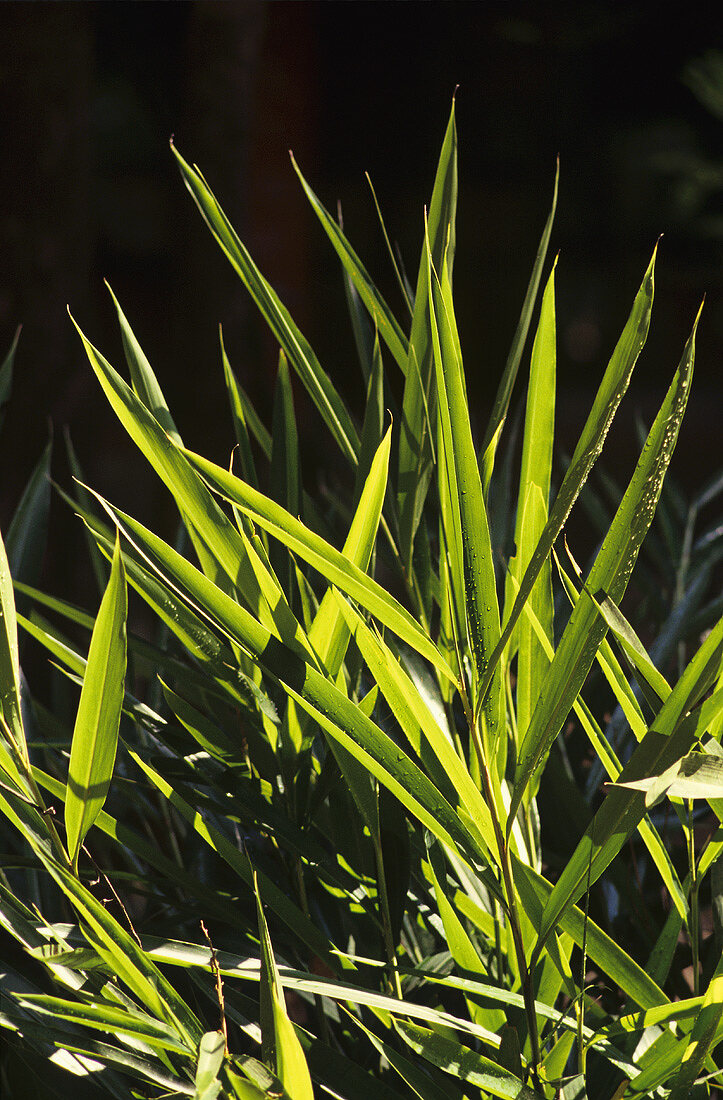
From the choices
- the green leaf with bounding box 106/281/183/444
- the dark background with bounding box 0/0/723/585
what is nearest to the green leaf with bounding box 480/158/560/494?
the green leaf with bounding box 106/281/183/444

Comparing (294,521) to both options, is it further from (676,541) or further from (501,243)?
(501,243)

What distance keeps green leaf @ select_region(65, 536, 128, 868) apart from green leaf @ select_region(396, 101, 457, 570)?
0.43 feet

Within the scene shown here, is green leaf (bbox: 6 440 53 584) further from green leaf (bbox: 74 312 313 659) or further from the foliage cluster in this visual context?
green leaf (bbox: 74 312 313 659)

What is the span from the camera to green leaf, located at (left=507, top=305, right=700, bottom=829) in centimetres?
20

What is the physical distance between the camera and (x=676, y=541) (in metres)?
0.66

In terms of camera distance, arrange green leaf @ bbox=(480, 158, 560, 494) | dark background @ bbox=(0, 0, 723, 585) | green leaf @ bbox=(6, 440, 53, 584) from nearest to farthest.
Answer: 1. green leaf @ bbox=(480, 158, 560, 494)
2. green leaf @ bbox=(6, 440, 53, 584)
3. dark background @ bbox=(0, 0, 723, 585)

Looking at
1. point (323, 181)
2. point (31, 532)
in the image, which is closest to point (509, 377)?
point (31, 532)

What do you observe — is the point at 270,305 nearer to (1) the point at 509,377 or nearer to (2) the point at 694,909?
(1) the point at 509,377

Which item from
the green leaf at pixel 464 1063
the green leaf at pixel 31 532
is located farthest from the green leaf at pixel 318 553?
the green leaf at pixel 31 532

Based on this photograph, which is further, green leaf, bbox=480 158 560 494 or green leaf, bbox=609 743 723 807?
green leaf, bbox=480 158 560 494

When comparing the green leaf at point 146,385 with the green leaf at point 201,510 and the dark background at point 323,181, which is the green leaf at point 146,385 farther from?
the dark background at point 323,181

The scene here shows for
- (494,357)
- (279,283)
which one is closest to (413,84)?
(494,357)

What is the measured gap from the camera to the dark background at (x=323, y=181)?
857mm

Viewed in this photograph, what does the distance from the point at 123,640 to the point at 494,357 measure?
1938 millimetres
